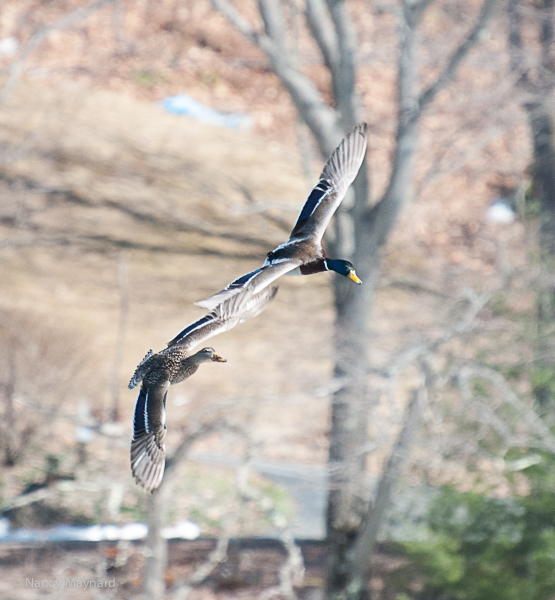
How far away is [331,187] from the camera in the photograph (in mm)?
2512

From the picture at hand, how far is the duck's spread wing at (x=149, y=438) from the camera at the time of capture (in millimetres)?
2070

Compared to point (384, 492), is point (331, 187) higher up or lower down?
higher up

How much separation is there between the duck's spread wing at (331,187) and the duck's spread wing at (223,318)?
266mm

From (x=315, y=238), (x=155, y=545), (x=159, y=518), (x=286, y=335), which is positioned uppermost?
(x=286, y=335)

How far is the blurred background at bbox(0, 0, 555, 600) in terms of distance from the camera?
813 cm

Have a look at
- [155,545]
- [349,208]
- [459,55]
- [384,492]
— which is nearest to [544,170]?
[459,55]

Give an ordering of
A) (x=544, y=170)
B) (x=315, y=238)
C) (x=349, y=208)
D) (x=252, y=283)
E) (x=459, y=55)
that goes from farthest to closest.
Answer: (x=544, y=170), (x=349, y=208), (x=459, y=55), (x=315, y=238), (x=252, y=283)

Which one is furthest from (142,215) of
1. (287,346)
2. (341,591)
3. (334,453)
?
(341,591)

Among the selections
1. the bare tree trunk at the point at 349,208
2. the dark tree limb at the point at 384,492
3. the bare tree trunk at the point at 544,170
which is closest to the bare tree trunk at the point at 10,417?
the bare tree trunk at the point at 349,208

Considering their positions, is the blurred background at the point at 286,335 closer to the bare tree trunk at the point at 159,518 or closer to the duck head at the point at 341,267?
the bare tree trunk at the point at 159,518

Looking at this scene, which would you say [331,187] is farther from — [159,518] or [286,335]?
[286,335]

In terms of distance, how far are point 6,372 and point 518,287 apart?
6.27 metres

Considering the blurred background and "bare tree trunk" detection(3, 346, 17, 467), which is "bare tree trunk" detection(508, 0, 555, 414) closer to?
the blurred background

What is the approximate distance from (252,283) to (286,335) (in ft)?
32.4
